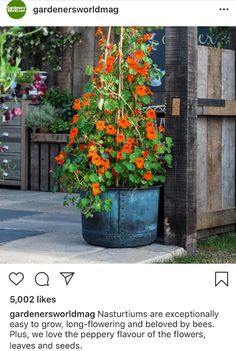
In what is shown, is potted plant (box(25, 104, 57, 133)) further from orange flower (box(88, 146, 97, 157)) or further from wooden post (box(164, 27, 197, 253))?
orange flower (box(88, 146, 97, 157))

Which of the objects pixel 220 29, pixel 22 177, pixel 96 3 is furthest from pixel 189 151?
pixel 22 177

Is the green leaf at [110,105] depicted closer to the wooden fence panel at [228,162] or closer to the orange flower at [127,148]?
the orange flower at [127,148]

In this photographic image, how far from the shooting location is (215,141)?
481 centimetres

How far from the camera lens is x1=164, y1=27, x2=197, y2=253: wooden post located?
165 inches

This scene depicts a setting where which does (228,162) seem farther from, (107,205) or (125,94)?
(107,205)

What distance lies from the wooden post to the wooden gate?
1.04 ft

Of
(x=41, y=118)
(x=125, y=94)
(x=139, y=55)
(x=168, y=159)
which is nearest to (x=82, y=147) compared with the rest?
(x=125, y=94)

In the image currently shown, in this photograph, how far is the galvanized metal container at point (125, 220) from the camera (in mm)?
4090

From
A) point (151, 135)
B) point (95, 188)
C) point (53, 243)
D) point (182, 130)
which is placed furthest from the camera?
point (53, 243)

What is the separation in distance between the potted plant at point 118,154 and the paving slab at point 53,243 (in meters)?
0.12

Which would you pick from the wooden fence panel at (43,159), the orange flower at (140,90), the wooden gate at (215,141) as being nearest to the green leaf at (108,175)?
the orange flower at (140,90)

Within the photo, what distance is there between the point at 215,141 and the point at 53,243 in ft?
4.15

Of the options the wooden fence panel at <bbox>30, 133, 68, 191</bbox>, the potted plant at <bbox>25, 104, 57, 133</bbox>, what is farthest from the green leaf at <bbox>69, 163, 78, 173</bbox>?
the potted plant at <bbox>25, 104, 57, 133</bbox>
